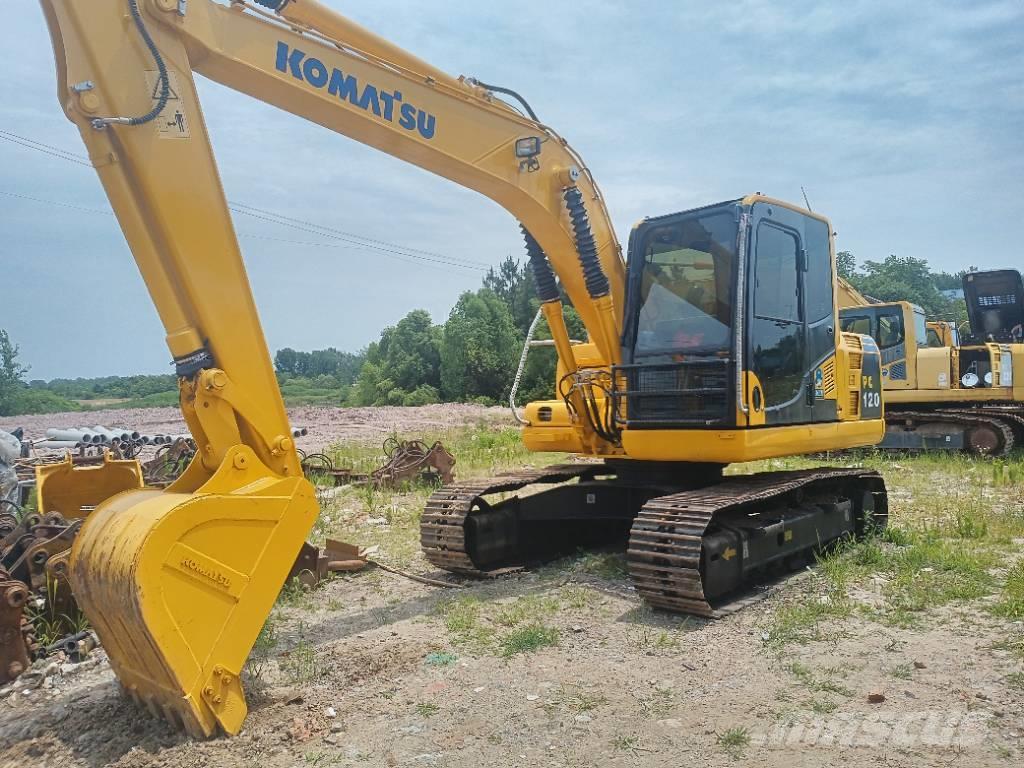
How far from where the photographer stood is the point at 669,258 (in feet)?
21.7

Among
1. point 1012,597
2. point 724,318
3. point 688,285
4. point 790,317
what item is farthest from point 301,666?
point 1012,597

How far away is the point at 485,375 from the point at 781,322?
32.0m

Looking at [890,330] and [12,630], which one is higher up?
[890,330]

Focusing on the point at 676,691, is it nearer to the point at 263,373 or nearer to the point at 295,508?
the point at 295,508

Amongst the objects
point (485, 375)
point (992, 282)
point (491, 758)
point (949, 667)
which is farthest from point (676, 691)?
point (485, 375)

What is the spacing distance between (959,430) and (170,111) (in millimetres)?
12974

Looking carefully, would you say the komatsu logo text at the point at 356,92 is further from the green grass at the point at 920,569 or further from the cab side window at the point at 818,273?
the green grass at the point at 920,569

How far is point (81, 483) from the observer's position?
8.02 meters

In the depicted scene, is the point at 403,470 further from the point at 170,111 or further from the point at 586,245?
the point at 170,111

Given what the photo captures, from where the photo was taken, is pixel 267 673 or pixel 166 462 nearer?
pixel 267 673

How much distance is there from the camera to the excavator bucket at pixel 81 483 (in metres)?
7.89

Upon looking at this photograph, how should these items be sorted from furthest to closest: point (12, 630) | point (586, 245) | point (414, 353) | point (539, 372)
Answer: point (414, 353), point (539, 372), point (586, 245), point (12, 630)

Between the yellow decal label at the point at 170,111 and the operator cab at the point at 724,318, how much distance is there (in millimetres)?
3455

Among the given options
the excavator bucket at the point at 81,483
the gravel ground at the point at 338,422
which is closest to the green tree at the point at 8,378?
the gravel ground at the point at 338,422
